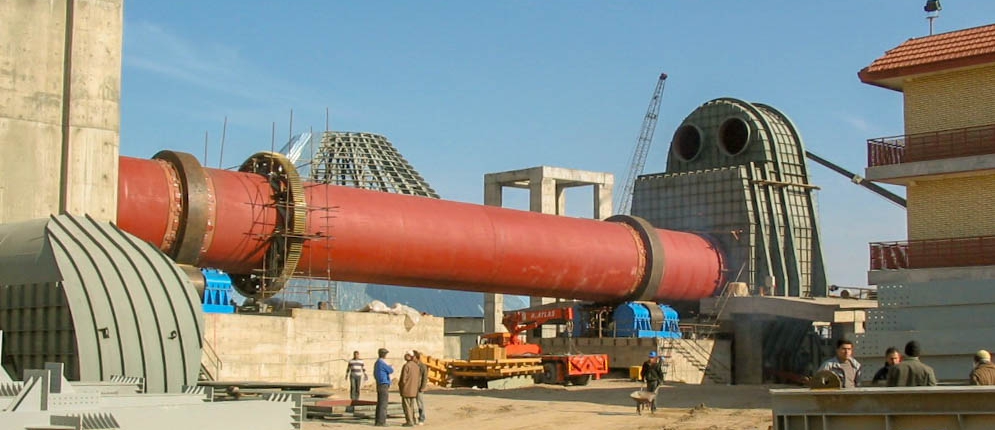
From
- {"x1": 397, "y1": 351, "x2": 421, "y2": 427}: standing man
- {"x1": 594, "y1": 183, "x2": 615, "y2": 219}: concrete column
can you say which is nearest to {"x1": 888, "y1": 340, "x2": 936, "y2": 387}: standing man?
{"x1": 397, "y1": 351, "x2": 421, "y2": 427}: standing man

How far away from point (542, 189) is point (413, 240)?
747 inches

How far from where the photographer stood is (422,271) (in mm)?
34156

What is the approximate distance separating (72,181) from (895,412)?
1796 cm

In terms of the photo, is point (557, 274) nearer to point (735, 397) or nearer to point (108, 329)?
point (735, 397)

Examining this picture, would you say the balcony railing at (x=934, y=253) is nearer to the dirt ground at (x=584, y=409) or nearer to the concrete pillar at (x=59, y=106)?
the dirt ground at (x=584, y=409)

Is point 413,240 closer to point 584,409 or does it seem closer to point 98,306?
point 584,409

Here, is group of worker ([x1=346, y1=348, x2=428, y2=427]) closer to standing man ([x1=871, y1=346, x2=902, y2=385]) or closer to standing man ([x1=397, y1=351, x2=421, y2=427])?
standing man ([x1=397, y1=351, x2=421, y2=427])

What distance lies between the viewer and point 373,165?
11175cm

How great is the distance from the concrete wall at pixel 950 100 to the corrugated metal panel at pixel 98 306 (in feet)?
57.2

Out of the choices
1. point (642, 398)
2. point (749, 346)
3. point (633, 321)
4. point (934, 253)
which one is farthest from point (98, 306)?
point (749, 346)

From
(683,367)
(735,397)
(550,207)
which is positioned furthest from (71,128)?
(550,207)

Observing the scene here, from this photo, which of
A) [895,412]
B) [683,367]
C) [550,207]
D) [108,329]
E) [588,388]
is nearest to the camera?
[895,412]

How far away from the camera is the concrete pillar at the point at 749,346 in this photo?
42719mm

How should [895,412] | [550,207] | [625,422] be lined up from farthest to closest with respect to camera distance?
[550,207] → [625,422] → [895,412]
